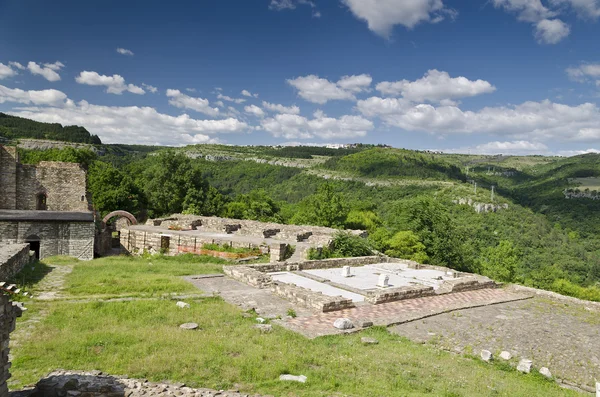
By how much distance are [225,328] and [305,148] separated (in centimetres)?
18243

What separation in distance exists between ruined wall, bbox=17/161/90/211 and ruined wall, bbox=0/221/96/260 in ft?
28.4

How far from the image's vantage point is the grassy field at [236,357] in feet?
21.5

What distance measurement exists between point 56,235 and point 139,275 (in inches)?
342

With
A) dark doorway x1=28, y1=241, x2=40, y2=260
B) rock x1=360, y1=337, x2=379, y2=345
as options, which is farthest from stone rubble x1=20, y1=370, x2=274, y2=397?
dark doorway x1=28, y1=241, x2=40, y2=260

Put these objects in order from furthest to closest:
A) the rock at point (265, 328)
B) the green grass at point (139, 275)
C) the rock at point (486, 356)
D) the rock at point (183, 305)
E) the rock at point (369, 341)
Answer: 1. the green grass at point (139, 275)
2. the rock at point (183, 305)
3. the rock at point (265, 328)
4. the rock at point (369, 341)
5. the rock at point (486, 356)

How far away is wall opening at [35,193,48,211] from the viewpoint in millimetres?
28047

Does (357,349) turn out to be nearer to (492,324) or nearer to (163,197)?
(492,324)

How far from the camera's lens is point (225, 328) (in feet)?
29.9

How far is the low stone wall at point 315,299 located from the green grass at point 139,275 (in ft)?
10.1

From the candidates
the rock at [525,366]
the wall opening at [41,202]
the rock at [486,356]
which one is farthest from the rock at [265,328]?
the wall opening at [41,202]

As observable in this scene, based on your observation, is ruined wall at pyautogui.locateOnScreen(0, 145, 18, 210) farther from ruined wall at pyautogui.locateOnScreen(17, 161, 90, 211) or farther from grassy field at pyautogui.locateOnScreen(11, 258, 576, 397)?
grassy field at pyautogui.locateOnScreen(11, 258, 576, 397)

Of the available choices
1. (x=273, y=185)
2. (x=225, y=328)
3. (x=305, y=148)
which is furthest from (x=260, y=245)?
(x=305, y=148)

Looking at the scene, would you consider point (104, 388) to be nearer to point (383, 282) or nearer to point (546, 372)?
point (546, 372)

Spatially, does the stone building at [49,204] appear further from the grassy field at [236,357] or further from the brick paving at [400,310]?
the brick paving at [400,310]
